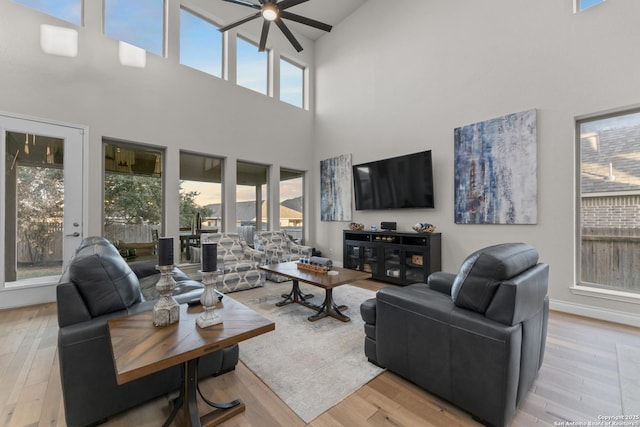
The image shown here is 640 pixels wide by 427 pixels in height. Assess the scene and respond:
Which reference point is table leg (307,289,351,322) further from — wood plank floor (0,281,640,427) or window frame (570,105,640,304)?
window frame (570,105,640,304)

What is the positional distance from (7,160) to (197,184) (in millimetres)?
2358

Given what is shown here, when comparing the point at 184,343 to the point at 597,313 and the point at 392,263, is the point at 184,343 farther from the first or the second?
the point at 597,313

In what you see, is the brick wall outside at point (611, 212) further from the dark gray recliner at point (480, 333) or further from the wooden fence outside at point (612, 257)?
the dark gray recliner at point (480, 333)

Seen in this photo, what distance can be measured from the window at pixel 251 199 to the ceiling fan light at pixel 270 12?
2855 mm

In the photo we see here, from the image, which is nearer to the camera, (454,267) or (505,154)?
(505,154)

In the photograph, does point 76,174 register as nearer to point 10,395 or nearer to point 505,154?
point 10,395

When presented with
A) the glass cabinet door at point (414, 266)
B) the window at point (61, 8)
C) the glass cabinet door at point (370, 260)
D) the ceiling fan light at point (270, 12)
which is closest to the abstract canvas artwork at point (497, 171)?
the glass cabinet door at point (414, 266)

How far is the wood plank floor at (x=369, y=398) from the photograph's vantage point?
1578mm

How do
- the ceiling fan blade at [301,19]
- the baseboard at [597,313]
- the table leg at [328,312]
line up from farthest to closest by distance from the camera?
the ceiling fan blade at [301,19] → the table leg at [328,312] → the baseboard at [597,313]

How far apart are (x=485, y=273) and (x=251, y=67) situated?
20.0 feet

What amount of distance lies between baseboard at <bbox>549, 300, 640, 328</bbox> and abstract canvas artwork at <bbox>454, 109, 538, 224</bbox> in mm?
1081

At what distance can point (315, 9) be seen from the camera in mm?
5805

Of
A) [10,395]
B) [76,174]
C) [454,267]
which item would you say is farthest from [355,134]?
[10,395]

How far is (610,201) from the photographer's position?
3230 millimetres
